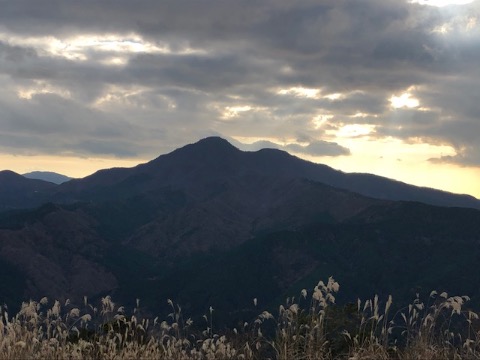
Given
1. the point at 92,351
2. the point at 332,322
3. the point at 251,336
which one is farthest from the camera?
the point at 332,322

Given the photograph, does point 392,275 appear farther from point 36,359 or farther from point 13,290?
point 36,359

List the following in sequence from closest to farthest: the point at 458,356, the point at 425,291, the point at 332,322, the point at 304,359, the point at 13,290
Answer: the point at 458,356, the point at 304,359, the point at 332,322, the point at 425,291, the point at 13,290

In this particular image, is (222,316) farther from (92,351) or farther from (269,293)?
(92,351)

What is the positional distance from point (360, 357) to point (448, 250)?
650 ft

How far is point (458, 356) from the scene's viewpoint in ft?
31.5

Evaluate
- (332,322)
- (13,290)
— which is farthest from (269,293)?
(332,322)

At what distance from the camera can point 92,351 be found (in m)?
10.9

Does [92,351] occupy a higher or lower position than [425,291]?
higher

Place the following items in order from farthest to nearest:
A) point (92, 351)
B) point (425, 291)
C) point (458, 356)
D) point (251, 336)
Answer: point (425, 291), point (251, 336), point (92, 351), point (458, 356)

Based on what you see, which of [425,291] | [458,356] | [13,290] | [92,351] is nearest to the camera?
[458,356]

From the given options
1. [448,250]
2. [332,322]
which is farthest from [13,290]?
[332,322]

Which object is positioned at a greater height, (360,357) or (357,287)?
(360,357)

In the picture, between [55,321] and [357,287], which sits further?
[357,287]

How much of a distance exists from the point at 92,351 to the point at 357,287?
190996 mm
